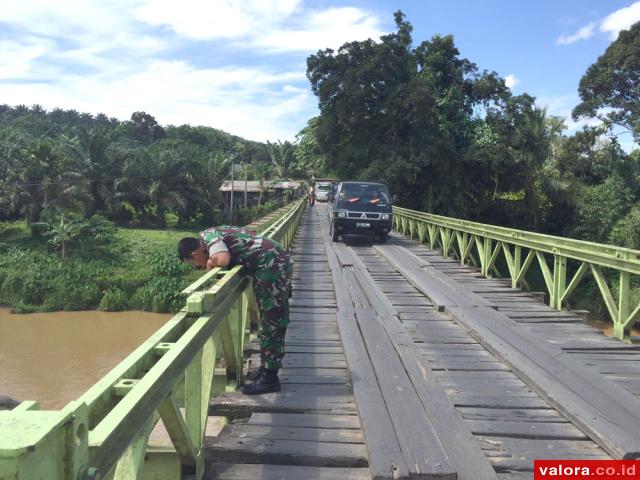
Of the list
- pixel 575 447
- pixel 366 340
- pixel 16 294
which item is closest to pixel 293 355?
pixel 366 340

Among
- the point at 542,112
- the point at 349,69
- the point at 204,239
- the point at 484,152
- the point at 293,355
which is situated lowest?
the point at 293,355

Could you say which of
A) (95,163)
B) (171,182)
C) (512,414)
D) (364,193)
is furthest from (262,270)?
(171,182)

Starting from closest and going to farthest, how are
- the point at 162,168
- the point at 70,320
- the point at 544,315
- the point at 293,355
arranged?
the point at 293,355, the point at 544,315, the point at 70,320, the point at 162,168

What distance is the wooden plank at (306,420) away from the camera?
11.9 ft

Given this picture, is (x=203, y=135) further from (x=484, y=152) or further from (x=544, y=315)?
(x=544, y=315)

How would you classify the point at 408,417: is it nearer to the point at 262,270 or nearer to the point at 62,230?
the point at 262,270

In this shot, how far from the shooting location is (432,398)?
3.98m

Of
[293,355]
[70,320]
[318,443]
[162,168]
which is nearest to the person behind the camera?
[318,443]

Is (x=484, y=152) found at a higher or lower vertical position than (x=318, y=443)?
higher

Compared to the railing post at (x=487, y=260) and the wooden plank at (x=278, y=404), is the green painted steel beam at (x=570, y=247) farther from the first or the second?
the wooden plank at (x=278, y=404)

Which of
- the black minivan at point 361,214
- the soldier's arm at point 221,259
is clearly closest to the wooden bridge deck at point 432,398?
the soldier's arm at point 221,259

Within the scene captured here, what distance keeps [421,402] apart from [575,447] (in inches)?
41.1

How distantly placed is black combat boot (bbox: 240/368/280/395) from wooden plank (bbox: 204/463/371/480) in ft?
3.35

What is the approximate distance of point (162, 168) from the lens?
42938 mm
